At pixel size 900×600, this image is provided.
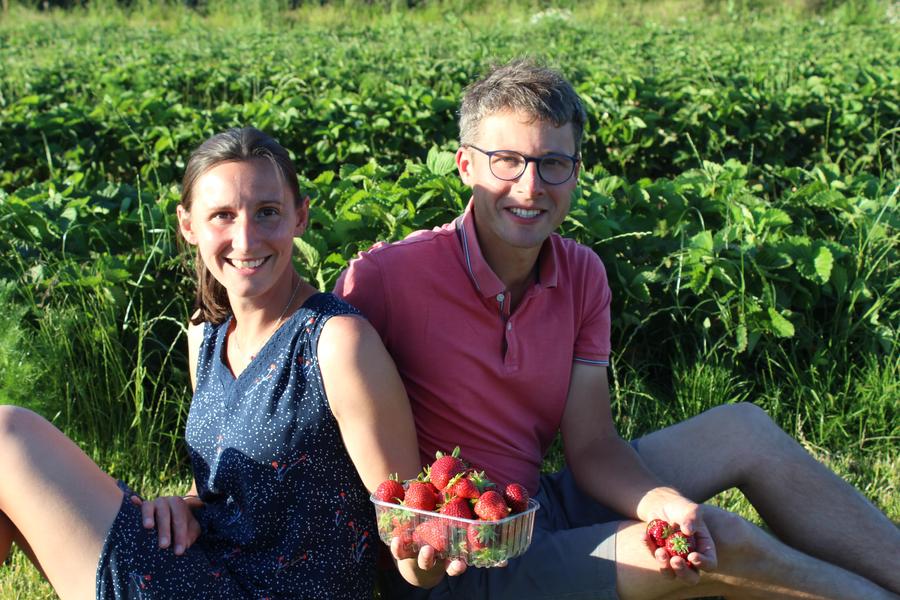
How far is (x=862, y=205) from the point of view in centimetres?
412

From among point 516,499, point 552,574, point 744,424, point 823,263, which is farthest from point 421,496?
point 823,263

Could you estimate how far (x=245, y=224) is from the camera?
2.27 m

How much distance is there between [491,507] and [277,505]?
0.56 meters

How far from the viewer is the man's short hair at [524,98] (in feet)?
7.93

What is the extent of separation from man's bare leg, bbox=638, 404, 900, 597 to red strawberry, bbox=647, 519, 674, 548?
17.4 inches

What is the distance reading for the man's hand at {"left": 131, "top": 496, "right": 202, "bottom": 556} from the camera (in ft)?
7.25

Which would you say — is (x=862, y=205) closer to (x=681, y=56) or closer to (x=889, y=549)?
(x=889, y=549)

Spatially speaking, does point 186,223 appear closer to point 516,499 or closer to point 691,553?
point 516,499

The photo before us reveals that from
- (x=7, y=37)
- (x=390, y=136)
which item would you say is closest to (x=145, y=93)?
(x=390, y=136)

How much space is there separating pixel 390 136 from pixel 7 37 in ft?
27.4

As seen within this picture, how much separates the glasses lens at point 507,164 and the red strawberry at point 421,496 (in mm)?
820

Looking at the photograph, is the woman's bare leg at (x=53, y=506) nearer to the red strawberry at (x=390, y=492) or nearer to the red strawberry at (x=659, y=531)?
the red strawberry at (x=390, y=492)

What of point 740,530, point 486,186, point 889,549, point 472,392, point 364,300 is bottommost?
point 889,549

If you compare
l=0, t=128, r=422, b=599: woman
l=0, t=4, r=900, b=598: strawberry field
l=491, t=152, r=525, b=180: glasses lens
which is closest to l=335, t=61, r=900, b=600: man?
l=491, t=152, r=525, b=180: glasses lens
